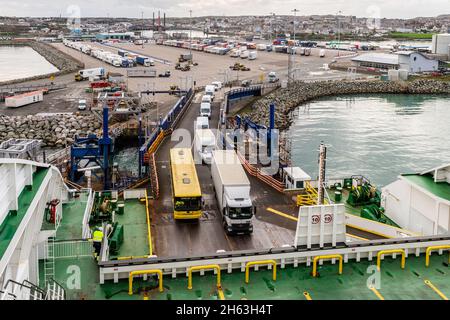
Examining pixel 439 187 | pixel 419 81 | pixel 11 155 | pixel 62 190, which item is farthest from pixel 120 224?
pixel 419 81

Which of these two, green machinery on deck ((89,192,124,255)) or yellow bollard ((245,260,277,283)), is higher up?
yellow bollard ((245,260,277,283))

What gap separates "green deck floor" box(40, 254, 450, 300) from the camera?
8055 millimetres

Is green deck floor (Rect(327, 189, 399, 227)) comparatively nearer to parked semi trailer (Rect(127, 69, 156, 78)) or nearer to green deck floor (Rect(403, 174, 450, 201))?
green deck floor (Rect(403, 174, 450, 201))

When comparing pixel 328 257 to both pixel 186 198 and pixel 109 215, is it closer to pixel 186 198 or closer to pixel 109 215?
pixel 186 198

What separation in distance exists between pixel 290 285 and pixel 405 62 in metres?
57.7

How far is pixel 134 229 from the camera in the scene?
11875 millimetres

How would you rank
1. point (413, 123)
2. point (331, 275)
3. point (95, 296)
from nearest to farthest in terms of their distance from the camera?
point (95, 296)
point (331, 275)
point (413, 123)

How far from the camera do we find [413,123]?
3822 centimetres

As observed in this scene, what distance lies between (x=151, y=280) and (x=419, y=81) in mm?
52501

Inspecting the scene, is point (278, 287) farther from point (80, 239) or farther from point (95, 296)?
point (80, 239)

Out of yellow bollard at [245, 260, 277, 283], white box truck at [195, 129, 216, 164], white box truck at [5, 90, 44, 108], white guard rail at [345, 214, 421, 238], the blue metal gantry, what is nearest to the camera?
yellow bollard at [245, 260, 277, 283]

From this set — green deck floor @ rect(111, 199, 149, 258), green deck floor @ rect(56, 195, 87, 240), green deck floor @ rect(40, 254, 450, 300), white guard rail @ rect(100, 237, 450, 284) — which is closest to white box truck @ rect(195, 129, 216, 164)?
green deck floor @ rect(111, 199, 149, 258)

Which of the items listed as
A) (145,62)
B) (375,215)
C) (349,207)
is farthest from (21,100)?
(375,215)

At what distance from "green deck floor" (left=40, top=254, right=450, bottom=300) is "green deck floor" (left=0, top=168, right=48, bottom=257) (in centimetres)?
152
